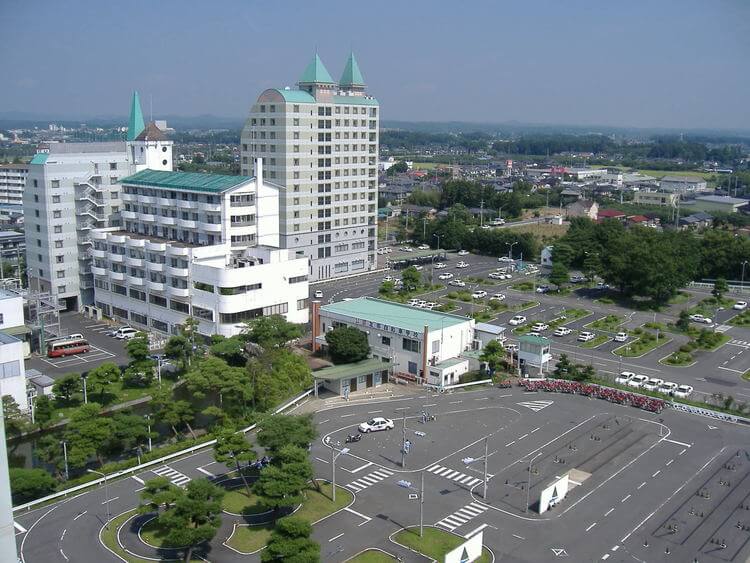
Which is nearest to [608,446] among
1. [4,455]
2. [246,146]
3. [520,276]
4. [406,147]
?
[4,455]

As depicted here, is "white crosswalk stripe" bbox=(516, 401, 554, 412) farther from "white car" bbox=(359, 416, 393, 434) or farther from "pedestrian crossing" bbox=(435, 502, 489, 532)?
"pedestrian crossing" bbox=(435, 502, 489, 532)

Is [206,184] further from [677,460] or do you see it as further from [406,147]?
[406,147]

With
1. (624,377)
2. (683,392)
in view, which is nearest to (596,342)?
(624,377)

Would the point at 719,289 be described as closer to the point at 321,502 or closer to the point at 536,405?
the point at 536,405

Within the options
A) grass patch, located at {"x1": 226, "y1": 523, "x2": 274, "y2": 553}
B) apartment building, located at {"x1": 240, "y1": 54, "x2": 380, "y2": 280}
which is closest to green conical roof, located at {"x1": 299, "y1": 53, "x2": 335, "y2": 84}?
apartment building, located at {"x1": 240, "y1": 54, "x2": 380, "y2": 280}

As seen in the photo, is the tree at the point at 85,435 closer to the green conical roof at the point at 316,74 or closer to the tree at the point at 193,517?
the tree at the point at 193,517

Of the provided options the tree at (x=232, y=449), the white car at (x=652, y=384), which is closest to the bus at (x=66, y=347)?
the tree at (x=232, y=449)
